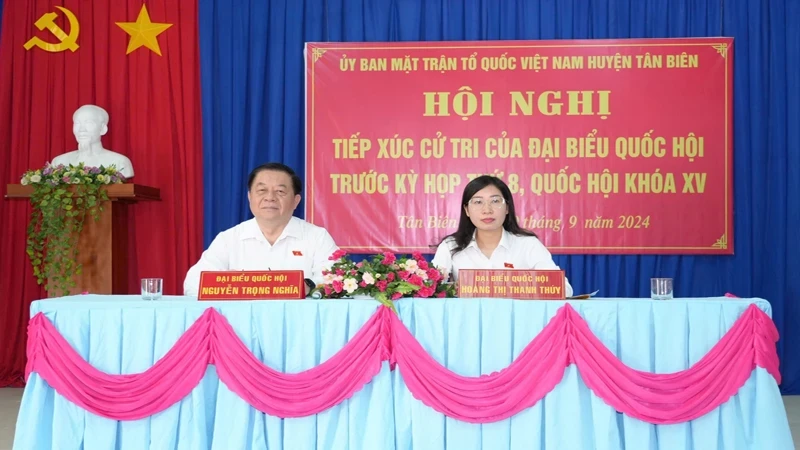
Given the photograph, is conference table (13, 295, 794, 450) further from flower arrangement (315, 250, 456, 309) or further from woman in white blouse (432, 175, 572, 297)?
woman in white blouse (432, 175, 572, 297)

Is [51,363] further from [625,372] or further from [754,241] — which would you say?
[754,241]

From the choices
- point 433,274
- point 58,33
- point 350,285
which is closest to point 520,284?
point 433,274

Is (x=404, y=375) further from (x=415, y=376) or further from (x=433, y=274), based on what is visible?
(x=433, y=274)

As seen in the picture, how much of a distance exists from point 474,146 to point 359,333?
268 centimetres

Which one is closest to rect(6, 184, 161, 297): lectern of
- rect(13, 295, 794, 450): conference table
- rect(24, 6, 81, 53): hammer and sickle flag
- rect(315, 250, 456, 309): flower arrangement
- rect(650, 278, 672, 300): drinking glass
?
rect(24, 6, 81, 53): hammer and sickle flag

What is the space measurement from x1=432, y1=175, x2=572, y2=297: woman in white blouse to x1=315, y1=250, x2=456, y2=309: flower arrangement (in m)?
0.53

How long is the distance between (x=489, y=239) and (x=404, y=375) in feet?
3.29

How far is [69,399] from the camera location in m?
2.36

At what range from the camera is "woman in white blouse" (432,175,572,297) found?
3.03m

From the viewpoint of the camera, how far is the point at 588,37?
16.0ft

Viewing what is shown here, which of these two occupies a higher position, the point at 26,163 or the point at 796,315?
the point at 26,163

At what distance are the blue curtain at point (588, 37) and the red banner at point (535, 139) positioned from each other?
0.18 meters

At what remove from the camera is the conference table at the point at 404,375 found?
2289 millimetres

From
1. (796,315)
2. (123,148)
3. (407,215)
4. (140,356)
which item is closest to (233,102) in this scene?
(123,148)
